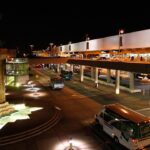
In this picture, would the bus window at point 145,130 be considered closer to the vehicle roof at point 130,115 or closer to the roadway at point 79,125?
the vehicle roof at point 130,115

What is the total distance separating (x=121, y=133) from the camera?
573 inches

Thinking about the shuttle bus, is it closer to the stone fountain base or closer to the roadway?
the roadway

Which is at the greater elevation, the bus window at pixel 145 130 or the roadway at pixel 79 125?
the bus window at pixel 145 130

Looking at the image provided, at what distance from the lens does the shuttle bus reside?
1374 cm

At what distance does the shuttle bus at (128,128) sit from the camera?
45.1ft

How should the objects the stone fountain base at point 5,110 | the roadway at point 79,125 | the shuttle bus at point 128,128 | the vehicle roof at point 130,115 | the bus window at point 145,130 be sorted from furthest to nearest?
the stone fountain base at point 5,110, the roadway at point 79,125, the vehicle roof at point 130,115, the bus window at point 145,130, the shuttle bus at point 128,128

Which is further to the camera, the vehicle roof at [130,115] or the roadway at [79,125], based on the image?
the roadway at [79,125]

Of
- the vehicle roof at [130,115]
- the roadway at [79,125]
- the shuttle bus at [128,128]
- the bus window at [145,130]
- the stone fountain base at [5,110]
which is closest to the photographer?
the shuttle bus at [128,128]

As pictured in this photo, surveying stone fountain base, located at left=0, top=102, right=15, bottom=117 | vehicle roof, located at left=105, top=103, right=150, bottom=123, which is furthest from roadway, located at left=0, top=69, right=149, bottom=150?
stone fountain base, located at left=0, top=102, right=15, bottom=117

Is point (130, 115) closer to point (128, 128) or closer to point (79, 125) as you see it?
point (128, 128)

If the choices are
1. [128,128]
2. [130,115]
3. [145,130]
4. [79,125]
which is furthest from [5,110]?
[145,130]

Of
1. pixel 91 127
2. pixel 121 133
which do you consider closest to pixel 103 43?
pixel 91 127

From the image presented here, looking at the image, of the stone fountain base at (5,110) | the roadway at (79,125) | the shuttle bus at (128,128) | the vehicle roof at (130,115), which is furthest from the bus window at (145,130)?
the stone fountain base at (5,110)

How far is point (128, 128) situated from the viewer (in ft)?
46.6
